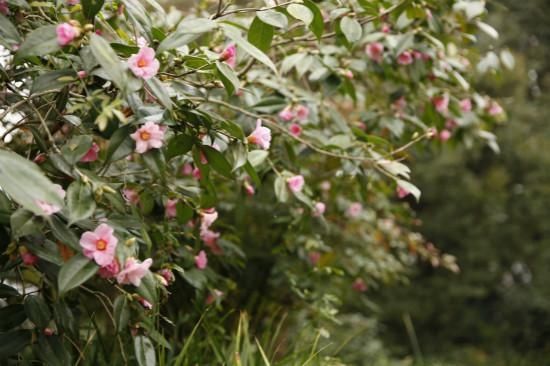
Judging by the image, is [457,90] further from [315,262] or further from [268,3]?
[268,3]

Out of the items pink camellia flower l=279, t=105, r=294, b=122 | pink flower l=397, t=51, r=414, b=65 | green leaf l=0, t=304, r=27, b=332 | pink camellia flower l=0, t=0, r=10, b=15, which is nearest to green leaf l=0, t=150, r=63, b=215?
pink camellia flower l=0, t=0, r=10, b=15

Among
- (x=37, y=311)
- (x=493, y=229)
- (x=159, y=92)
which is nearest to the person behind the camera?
(x=159, y=92)

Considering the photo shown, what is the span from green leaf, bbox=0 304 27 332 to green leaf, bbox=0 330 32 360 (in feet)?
0.06

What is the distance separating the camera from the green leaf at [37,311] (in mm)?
1251

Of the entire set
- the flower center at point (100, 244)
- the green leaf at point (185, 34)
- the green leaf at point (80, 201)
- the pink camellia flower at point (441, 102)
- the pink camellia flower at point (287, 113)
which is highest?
the green leaf at point (185, 34)

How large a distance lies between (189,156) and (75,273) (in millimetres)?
760

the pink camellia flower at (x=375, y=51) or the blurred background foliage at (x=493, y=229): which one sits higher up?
the pink camellia flower at (x=375, y=51)

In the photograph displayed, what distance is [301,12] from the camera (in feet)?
A: 4.31

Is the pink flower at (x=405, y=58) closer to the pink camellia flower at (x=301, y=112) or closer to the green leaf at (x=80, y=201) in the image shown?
the pink camellia flower at (x=301, y=112)

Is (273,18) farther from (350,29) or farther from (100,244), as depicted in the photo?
(100,244)

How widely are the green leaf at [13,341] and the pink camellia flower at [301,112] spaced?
3.40 ft

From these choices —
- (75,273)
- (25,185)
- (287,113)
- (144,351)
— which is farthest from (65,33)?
(287,113)

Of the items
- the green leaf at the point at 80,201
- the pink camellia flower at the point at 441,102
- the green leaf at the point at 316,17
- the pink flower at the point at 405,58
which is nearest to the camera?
the green leaf at the point at 80,201

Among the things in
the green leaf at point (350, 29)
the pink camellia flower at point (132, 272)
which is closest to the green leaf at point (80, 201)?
the pink camellia flower at point (132, 272)
